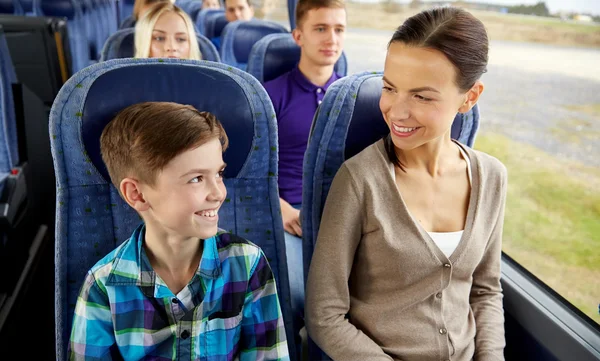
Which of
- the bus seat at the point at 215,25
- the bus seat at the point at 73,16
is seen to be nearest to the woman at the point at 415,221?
the bus seat at the point at 73,16

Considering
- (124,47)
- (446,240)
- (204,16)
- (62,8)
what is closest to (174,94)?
(446,240)

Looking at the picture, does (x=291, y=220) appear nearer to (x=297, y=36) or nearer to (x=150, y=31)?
(x=297, y=36)

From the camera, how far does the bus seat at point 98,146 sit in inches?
48.7

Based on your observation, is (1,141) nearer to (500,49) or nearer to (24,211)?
(24,211)

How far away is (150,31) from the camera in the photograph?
2.92m

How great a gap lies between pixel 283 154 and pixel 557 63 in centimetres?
123

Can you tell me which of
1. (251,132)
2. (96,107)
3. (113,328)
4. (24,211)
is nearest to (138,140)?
(96,107)

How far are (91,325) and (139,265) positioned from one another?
0.16 metres

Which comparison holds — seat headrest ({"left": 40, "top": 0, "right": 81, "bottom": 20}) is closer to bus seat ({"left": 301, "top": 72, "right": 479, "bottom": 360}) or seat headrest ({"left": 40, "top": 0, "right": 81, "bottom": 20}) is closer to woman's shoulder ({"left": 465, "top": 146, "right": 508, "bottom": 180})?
bus seat ({"left": 301, "top": 72, "right": 479, "bottom": 360})

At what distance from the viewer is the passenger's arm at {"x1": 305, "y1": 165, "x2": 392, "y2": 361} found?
1.33m

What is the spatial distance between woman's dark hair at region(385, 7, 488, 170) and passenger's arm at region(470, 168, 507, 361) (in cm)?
35

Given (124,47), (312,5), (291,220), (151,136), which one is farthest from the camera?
(124,47)

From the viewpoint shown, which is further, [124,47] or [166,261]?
[124,47]

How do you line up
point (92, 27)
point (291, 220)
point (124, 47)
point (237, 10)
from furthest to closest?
point (92, 27) < point (237, 10) < point (124, 47) < point (291, 220)
